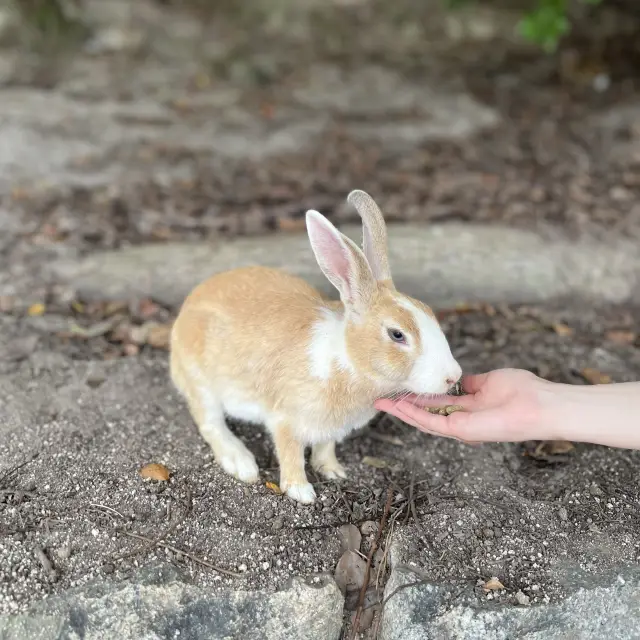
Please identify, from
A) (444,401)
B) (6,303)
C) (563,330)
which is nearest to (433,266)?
(563,330)

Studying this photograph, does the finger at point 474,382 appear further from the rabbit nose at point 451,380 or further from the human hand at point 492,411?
Result: the rabbit nose at point 451,380

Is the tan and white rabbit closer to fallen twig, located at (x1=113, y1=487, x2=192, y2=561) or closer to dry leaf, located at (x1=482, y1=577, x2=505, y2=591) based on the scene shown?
fallen twig, located at (x1=113, y1=487, x2=192, y2=561)

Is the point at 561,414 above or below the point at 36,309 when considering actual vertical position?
above

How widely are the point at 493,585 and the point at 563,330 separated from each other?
2141 mm

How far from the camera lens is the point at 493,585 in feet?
9.54

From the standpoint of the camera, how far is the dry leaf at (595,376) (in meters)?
4.13

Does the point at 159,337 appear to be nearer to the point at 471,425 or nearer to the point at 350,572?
the point at 350,572

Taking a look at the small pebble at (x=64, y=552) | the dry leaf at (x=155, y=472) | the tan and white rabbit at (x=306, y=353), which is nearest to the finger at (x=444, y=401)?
the tan and white rabbit at (x=306, y=353)

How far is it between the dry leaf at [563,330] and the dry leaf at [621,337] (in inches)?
A: 9.1

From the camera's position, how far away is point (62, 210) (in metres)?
5.80

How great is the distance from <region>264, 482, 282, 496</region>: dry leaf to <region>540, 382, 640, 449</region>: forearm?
116cm

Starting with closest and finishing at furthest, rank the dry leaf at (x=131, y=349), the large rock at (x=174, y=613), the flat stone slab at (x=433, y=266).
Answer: the large rock at (x=174, y=613)
the dry leaf at (x=131, y=349)
the flat stone slab at (x=433, y=266)

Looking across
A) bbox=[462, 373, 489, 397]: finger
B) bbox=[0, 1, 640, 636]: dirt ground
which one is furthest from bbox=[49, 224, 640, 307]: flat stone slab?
bbox=[462, 373, 489, 397]: finger

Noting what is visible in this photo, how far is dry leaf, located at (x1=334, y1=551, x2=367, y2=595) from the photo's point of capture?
9.86ft
